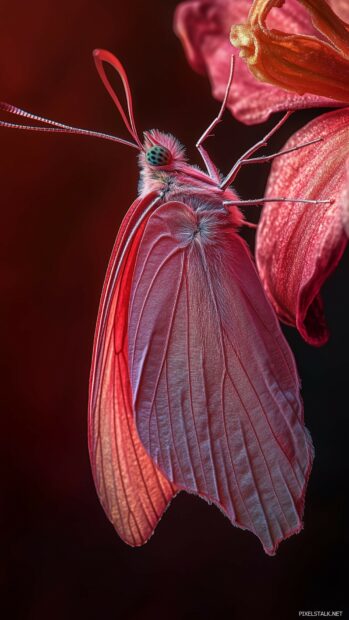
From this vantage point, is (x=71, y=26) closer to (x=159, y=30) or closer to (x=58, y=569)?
(x=159, y=30)

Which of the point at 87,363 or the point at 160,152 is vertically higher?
the point at 160,152

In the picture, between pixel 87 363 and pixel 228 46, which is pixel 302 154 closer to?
pixel 228 46

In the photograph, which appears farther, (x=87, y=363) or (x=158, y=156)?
(x=87, y=363)

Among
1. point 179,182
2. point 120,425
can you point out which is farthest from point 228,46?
point 120,425

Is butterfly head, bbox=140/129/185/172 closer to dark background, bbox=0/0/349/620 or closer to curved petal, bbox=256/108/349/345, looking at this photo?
curved petal, bbox=256/108/349/345

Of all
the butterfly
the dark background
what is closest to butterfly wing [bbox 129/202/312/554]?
the butterfly

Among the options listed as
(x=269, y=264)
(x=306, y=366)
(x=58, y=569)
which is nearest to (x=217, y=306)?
(x=269, y=264)

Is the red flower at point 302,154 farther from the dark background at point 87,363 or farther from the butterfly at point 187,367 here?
the dark background at point 87,363
